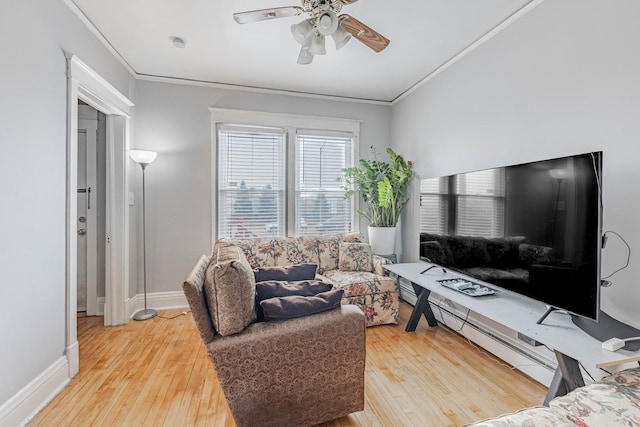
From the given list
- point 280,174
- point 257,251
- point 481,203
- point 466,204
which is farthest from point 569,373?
point 280,174

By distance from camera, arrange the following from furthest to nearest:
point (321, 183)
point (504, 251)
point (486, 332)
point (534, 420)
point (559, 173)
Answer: point (321, 183) → point (486, 332) → point (504, 251) → point (559, 173) → point (534, 420)

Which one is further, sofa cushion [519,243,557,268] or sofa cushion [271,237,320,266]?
sofa cushion [271,237,320,266]

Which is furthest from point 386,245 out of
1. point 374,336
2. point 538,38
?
point 538,38

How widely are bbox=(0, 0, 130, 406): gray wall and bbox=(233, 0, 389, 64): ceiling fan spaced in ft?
4.07

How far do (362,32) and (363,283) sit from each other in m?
2.19

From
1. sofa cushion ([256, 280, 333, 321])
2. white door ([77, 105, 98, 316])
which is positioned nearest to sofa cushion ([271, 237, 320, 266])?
sofa cushion ([256, 280, 333, 321])

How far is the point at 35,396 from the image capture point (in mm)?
1782

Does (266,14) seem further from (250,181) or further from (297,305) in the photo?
(250,181)

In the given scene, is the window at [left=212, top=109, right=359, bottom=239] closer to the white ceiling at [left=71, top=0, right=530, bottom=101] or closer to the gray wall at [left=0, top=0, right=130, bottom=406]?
the white ceiling at [left=71, top=0, right=530, bottom=101]

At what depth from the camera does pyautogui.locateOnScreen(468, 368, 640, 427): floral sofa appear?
0.93 metres

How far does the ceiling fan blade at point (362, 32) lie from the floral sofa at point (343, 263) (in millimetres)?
2113

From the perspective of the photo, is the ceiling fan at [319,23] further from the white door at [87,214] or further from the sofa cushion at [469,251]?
the white door at [87,214]

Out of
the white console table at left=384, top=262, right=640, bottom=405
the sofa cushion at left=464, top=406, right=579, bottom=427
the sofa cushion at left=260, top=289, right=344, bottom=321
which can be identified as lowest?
the sofa cushion at left=464, top=406, right=579, bottom=427

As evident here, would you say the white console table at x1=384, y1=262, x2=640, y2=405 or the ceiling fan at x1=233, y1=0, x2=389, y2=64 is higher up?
the ceiling fan at x1=233, y1=0, x2=389, y2=64
